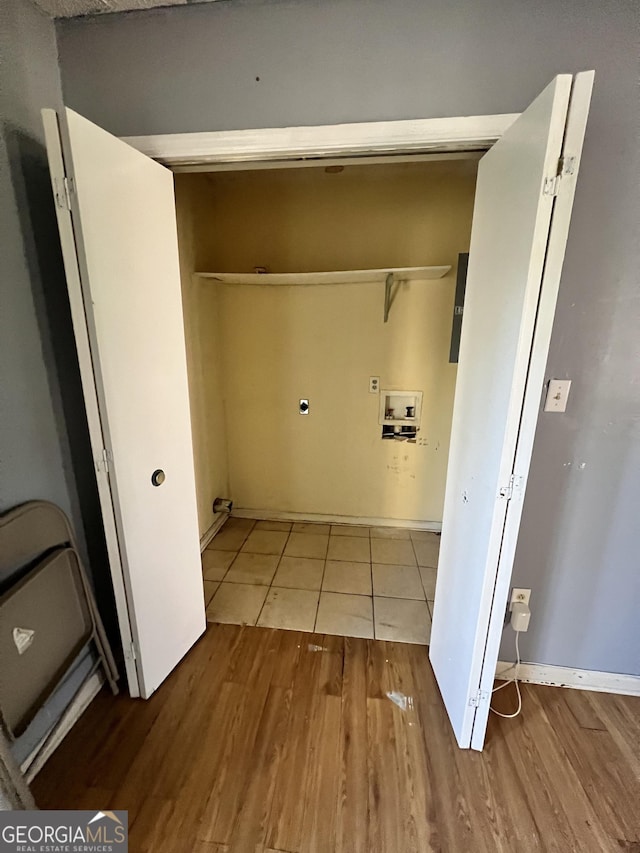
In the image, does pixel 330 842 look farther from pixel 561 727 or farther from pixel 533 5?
pixel 533 5

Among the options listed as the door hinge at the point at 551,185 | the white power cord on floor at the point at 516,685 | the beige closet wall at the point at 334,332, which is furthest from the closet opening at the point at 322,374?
the door hinge at the point at 551,185

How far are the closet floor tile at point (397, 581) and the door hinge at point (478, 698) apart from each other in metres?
0.86

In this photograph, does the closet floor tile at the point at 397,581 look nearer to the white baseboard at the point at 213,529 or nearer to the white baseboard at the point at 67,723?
the white baseboard at the point at 213,529

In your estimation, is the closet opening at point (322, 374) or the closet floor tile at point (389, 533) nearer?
the closet opening at point (322, 374)

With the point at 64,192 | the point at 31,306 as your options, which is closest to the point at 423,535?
the point at 31,306

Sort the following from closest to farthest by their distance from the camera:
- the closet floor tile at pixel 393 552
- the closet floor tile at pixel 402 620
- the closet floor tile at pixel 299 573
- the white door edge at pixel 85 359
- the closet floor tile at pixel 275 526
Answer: the white door edge at pixel 85 359 → the closet floor tile at pixel 402 620 → the closet floor tile at pixel 299 573 → the closet floor tile at pixel 393 552 → the closet floor tile at pixel 275 526

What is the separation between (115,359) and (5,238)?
476mm

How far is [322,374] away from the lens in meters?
2.81

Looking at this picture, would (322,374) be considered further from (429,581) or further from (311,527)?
(429,581)

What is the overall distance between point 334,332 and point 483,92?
1639mm

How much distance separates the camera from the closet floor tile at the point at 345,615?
1.95m

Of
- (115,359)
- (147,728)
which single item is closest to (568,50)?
(115,359)

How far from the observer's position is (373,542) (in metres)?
2.79

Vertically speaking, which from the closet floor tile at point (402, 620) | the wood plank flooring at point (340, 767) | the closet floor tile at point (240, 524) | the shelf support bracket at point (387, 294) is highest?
the shelf support bracket at point (387, 294)
